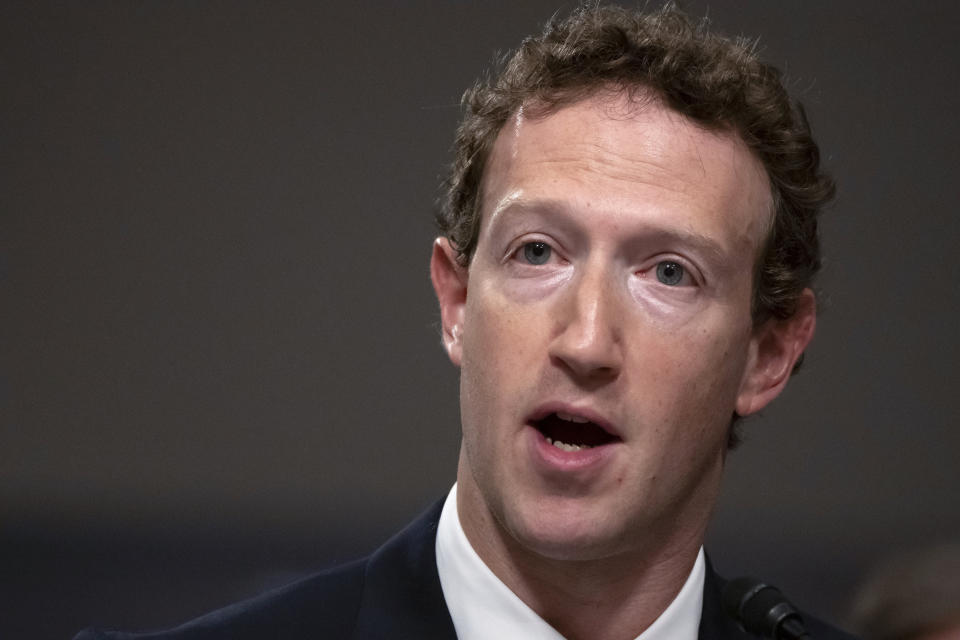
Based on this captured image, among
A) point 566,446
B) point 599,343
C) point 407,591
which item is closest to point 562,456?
point 566,446

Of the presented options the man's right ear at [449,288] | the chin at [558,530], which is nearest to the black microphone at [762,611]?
the chin at [558,530]

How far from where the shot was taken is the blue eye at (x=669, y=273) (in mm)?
2337

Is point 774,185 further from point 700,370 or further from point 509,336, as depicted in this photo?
point 509,336

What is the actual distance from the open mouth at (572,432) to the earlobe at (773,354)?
0.30 m

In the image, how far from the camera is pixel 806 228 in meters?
2.65

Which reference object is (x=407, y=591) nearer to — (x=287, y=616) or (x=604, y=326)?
(x=287, y=616)

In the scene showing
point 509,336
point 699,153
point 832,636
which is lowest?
point 832,636

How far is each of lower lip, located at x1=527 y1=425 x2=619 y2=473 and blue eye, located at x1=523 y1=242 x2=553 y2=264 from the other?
25 cm

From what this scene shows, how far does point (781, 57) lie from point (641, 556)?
8.61 feet

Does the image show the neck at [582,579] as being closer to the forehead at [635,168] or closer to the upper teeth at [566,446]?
the upper teeth at [566,446]

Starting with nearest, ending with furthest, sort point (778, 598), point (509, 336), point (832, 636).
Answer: point (778, 598)
point (509, 336)
point (832, 636)

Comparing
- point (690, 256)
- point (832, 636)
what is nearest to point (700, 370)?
point (690, 256)

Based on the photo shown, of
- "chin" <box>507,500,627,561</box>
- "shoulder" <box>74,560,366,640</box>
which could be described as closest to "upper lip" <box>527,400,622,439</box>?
"chin" <box>507,500,627,561</box>

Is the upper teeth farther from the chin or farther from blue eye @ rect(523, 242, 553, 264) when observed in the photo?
blue eye @ rect(523, 242, 553, 264)
